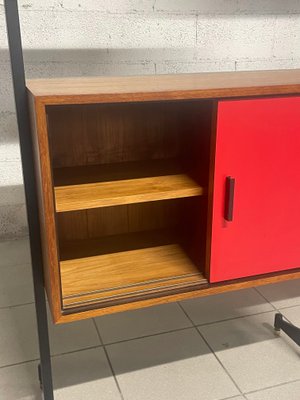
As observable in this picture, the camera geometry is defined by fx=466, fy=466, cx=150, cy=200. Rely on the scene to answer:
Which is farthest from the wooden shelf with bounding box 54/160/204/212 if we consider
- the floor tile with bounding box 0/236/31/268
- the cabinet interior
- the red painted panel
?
the floor tile with bounding box 0/236/31/268

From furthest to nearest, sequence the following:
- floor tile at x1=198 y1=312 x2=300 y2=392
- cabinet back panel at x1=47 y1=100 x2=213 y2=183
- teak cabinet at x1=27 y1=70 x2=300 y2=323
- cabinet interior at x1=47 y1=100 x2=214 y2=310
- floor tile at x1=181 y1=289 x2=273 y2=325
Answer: floor tile at x1=181 y1=289 x2=273 y2=325, floor tile at x1=198 y1=312 x2=300 y2=392, cabinet back panel at x1=47 y1=100 x2=213 y2=183, cabinet interior at x1=47 y1=100 x2=214 y2=310, teak cabinet at x1=27 y1=70 x2=300 y2=323

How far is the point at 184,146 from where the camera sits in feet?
4.78

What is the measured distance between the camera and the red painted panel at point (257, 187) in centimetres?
114

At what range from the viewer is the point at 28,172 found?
3.80 feet

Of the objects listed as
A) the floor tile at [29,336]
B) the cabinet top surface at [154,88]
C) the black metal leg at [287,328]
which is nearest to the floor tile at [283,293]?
the black metal leg at [287,328]

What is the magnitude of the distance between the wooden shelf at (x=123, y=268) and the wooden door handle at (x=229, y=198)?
0.21 m

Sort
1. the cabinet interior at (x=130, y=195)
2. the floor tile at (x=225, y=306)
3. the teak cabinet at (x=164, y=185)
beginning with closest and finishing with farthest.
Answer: the teak cabinet at (x=164, y=185) → the cabinet interior at (x=130, y=195) → the floor tile at (x=225, y=306)

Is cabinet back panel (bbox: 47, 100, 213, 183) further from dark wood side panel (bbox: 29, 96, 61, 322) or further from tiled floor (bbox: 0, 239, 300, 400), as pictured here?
tiled floor (bbox: 0, 239, 300, 400)

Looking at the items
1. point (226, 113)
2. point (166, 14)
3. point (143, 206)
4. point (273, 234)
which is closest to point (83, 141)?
point (143, 206)

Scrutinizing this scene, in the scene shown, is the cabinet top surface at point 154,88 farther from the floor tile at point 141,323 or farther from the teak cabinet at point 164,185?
the floor tile at point 141,323

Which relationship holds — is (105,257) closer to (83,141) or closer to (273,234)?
(83,141)

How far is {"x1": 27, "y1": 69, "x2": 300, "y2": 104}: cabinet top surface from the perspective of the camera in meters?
1.01

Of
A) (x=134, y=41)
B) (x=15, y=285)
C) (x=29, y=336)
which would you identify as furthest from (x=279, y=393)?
(x=134, y=41)

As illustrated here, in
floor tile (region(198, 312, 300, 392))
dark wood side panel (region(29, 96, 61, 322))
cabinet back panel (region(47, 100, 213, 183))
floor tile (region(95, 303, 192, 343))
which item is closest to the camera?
dark wood side panel (region(29, 96, 61, 322))
